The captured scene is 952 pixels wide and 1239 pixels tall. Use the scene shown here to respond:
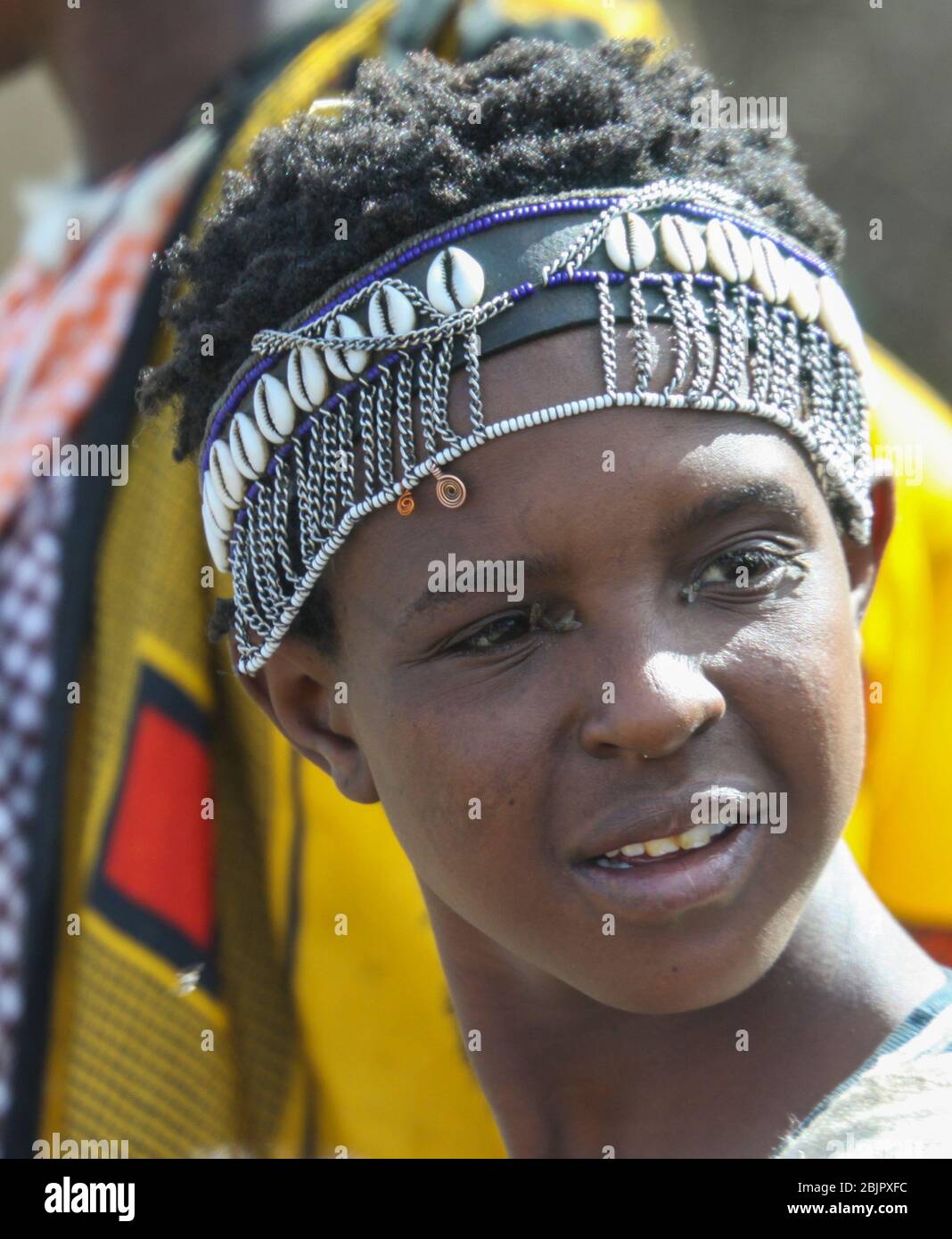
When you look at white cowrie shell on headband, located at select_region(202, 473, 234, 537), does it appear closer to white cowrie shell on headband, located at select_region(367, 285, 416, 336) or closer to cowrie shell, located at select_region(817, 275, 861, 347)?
white cowrie shell on headband, located at select_region(367, 285, 416, 336)

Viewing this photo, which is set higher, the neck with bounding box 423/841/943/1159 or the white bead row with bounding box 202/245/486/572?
the white bead row with bounding box 202/245/486/572

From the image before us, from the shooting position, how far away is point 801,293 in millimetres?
1954

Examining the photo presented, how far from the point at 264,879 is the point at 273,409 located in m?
1.50

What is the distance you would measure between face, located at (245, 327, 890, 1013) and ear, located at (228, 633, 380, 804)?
7.2 inches

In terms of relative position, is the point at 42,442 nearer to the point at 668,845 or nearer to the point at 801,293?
the point at 801,293

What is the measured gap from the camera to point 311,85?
10.5 feet

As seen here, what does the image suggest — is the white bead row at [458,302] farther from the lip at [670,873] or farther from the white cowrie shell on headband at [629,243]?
the lip at [670,873]

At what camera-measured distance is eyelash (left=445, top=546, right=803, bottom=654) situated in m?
1.82

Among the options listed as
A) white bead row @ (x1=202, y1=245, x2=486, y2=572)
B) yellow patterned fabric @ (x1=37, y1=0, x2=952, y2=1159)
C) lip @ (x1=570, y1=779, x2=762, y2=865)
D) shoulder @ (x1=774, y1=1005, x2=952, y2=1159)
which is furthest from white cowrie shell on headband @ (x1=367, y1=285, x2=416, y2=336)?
yellow patterned fabric @ (x1=37, y1=0, x2=952, y2=1159)

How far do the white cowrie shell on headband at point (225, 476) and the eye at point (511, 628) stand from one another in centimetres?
35

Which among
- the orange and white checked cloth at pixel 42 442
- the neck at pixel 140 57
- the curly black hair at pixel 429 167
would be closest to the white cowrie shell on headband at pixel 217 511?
the curly black hair at pixel 429 167

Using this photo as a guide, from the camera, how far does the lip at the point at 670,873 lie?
5.82 feet

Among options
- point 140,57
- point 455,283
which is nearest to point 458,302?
point 455,283

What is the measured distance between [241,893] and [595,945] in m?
1.51
